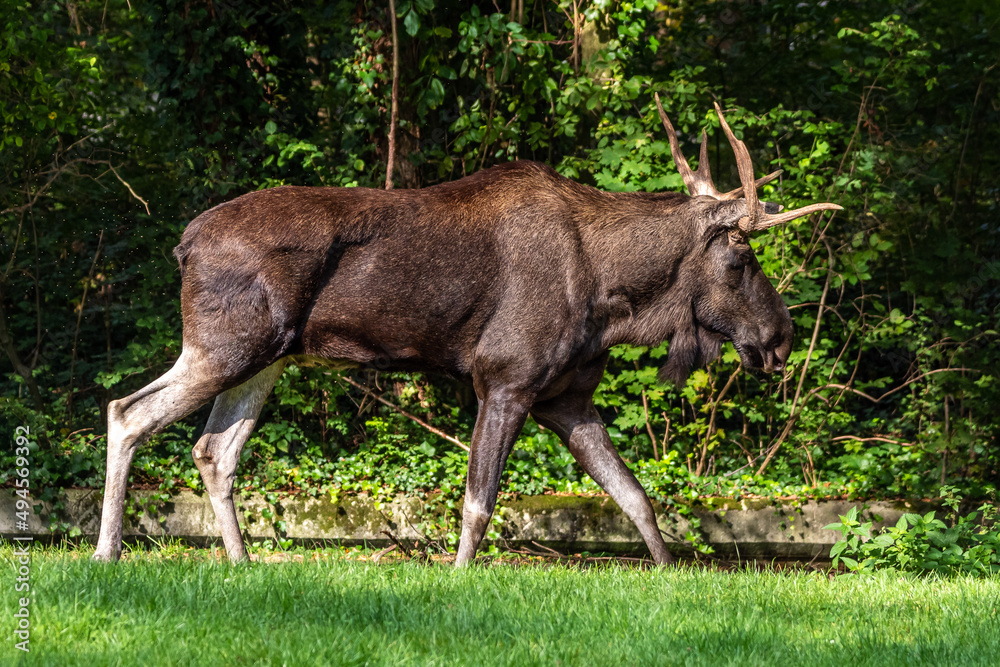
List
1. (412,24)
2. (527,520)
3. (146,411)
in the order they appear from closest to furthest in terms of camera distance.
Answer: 1. (146,411)
2. (412,24)
3. (527,520)

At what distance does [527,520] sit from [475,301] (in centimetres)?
284

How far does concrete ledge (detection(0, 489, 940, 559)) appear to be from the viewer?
26.7 feet

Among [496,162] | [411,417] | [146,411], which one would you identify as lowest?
[411,417]

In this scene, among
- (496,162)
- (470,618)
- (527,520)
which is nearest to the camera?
(470,618)

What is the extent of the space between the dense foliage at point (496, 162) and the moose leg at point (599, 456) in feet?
6.74

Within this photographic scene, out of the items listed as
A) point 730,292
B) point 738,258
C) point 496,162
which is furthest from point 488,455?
point 496,162

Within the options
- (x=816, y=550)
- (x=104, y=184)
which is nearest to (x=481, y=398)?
(x=816, y=550)

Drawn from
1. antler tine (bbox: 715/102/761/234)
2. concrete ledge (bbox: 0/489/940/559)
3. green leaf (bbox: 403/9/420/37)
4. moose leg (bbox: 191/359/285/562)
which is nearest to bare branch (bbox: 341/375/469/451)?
concrete ledge (bbox: 0/489/940/559)

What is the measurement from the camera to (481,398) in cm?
588

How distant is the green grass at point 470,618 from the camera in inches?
139

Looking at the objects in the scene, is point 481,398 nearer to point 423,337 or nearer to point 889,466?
point 423,337

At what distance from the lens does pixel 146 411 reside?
5.53 metres

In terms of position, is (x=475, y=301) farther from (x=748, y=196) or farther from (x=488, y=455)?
(x=748, y=196)

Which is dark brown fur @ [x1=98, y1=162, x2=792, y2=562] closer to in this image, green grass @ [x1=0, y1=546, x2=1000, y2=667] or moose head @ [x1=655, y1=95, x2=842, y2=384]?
moose head @ [x1=655, y1=95, x2=842, y2=384]
